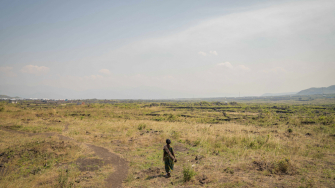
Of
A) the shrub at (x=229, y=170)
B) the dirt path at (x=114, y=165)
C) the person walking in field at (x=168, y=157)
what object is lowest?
the dirt path at (x=114, y=165)

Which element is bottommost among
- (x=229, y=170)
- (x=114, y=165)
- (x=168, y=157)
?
(x=114, y=165)

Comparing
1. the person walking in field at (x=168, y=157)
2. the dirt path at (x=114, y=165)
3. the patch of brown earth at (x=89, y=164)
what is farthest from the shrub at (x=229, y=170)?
the patch of brown earth at (x=89, y=164)

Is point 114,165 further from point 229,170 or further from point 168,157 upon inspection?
point 229,170

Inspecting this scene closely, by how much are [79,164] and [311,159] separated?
17205 millimetres

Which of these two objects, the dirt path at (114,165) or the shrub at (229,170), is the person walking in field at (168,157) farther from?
the shrub at (229,170)

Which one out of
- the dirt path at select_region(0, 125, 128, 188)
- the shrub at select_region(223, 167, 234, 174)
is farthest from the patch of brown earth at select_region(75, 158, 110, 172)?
the shrub at select_region(223, 167, 234, 174)

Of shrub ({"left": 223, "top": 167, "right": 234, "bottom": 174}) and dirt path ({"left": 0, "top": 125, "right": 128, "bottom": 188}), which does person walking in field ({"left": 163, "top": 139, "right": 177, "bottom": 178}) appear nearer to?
dirt path ({"left": 0, "top": 125, "right": 128, "bottom": 188})

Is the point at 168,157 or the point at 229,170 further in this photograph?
the point at 229,170

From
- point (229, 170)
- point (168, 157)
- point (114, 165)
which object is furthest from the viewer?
point (114, 165)

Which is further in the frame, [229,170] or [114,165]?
[114,165]

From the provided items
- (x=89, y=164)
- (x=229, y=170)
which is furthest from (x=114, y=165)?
(x=229, y=170)

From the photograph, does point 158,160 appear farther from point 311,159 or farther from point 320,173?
→ point 311,159

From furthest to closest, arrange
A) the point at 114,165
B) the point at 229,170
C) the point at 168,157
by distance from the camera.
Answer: the point at 114,165, the point at 229,170, the point at 168,157

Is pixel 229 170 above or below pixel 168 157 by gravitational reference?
below
